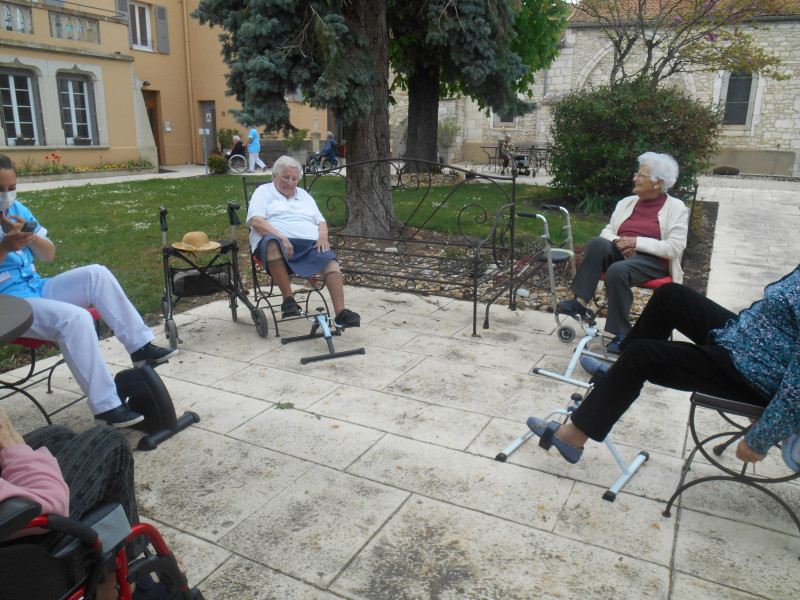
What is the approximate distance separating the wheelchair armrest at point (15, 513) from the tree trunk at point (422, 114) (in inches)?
497

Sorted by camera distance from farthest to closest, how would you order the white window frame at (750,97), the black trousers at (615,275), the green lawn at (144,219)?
the white window frame at (750,97), the green lawn at (144,219), the black trousers at (615,275)

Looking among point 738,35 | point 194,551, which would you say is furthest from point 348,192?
point 738,35

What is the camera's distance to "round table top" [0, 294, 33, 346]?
6.56 ft

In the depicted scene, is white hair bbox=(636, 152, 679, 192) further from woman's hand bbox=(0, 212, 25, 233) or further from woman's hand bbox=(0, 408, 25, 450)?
woman's hand bbox=(0, 408, 25, 450)

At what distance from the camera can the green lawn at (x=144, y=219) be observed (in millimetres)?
6699

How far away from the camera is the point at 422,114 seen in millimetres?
13859

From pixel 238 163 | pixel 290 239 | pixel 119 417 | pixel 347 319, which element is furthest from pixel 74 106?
pixel 119 417

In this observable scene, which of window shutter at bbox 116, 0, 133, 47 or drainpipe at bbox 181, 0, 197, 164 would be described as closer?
window shutter at bbox 116, 0, 133, 47

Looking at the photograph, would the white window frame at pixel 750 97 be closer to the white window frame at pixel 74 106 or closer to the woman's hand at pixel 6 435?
the white window frame at pixel 74 106

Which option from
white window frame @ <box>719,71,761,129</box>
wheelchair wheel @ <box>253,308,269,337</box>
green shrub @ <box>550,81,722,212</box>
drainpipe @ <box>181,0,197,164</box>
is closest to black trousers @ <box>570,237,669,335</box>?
wheelchair wheel @ <box>253,308,269,337</box>

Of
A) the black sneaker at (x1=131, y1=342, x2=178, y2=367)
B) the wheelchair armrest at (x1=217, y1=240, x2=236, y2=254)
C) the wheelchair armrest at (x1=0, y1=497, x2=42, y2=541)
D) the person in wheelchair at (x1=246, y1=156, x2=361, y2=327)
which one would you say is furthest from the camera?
the wheelchair armrest at (x1=217, y1=240, x2=236, y2=254)

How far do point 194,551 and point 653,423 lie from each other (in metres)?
2.43

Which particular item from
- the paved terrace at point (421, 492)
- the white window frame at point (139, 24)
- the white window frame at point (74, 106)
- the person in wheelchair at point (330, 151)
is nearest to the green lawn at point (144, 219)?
the paved terrace at point (421, 492)

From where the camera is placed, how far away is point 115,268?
665 centimetres
